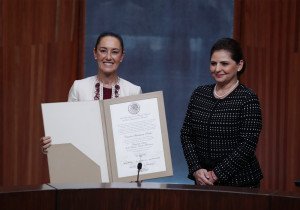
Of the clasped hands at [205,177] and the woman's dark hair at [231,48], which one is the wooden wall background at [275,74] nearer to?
the woman's dark hair at [231,48]

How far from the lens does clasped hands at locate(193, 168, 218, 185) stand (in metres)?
2.78

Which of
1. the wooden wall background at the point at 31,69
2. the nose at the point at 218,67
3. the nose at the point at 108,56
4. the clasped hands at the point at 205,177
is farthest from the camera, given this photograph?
the wooden wall background at the point at 31,69

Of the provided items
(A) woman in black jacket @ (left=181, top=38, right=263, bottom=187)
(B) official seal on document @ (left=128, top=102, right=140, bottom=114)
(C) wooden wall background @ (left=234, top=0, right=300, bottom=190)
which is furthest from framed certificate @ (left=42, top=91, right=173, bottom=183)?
(C) wooden wall background @ (left=234, top=0, right=300, bottom=190)

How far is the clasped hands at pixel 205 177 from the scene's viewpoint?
9.11 ft

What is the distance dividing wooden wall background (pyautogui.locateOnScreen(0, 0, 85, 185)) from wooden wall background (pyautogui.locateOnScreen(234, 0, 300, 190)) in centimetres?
117

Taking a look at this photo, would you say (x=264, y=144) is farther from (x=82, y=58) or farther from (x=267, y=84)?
(x=82, y=58)

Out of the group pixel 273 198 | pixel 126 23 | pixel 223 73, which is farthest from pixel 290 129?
pixel 273 198

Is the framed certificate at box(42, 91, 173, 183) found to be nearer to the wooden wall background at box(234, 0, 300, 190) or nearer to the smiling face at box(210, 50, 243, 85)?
the smiling face at box(210, 50, 243, 85)

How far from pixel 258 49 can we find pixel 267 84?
252 mm

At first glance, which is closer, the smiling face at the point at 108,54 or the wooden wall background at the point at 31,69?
the smiling face at the point at 108,54

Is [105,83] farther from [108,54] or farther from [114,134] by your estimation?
[114,134]

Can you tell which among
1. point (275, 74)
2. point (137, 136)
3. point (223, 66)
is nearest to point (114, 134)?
point (137, 136)

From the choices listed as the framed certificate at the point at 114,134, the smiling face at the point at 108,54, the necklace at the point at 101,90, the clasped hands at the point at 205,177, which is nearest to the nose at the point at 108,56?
the smiling face at the point at 108,54

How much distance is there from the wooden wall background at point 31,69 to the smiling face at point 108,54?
1.41m
